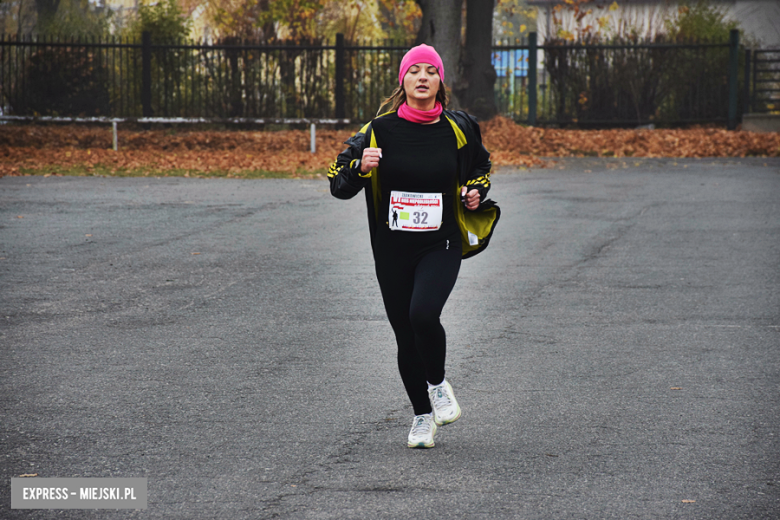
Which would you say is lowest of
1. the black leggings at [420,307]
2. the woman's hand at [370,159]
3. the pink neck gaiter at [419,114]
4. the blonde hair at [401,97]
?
the black leggings at [420,307]

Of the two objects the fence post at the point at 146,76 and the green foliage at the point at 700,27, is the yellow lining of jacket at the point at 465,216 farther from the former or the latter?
the green foliage at the point at 700,27

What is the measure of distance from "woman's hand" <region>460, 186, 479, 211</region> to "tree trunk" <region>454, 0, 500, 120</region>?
18608mm

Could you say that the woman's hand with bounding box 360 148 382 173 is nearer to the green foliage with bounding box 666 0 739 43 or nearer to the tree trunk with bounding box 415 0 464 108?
the tree trunk with bounding box 415 0 464 108

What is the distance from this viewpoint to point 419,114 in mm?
4117

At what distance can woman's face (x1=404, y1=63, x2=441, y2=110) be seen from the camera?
13.3 feet

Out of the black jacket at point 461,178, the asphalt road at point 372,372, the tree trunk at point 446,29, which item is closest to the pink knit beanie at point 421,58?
the black jacket at point 461,178

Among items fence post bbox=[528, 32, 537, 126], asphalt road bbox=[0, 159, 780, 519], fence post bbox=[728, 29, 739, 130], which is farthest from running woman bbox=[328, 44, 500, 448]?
fence post bbox=[728, 29, 739, 130]

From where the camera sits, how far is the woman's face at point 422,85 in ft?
13.3

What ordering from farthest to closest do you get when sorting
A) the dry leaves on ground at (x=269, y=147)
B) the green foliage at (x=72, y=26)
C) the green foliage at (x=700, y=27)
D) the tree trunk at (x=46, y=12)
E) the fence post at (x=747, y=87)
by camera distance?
the tree trunk at (x=46, y=12) → the green foliage at (x=72, y=26) → the green foliage at (x=700, y=27) → the fence post at (x=747, y=87) → the dry leaves on ground at (x=269, y=147)

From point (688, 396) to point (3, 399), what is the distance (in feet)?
11.8

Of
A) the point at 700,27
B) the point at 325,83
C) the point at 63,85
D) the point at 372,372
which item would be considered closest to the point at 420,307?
the point at 372,372

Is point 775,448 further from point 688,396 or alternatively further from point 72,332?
point 72,332

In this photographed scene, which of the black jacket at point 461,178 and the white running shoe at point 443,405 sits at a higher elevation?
the black jacket at point 461,178

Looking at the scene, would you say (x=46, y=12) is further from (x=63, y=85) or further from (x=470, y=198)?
(x=470, y=198)
